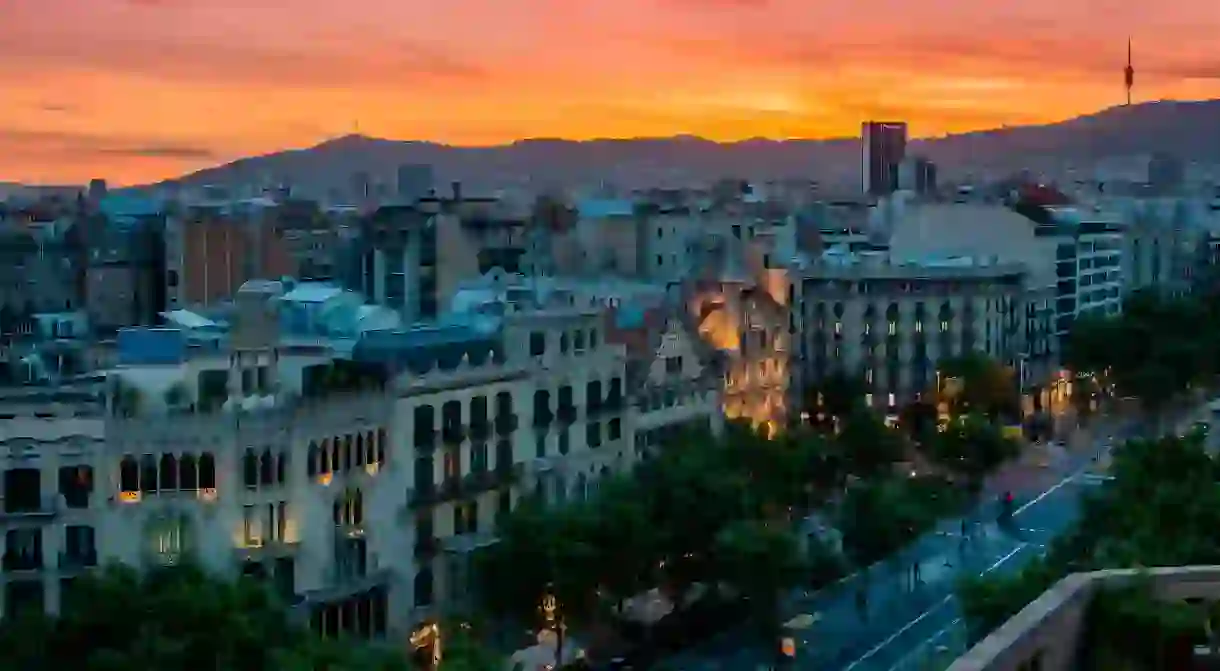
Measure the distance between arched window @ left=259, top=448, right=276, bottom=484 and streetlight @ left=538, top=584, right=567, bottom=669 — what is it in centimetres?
747

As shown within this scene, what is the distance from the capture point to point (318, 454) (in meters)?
47.2

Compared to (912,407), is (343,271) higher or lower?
higher

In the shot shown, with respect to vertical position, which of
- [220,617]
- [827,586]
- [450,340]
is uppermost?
[450,340]

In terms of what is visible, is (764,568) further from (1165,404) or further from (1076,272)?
(1076,272)

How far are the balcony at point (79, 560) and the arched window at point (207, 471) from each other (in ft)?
9.87

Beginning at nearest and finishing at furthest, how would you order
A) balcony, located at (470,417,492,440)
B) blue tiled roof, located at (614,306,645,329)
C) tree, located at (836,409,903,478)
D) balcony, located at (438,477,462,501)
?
balcony, located at (438,477,462,501) < balcony, located at (470,417,492,440) < blue tiled roof, located at (614,306,645,329) < tree, located at (836,409,903,478)

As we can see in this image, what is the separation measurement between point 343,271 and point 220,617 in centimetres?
5751

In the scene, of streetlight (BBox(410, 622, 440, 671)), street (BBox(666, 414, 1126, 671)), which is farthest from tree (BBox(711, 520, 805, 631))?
streetlight (BBox(410, 622, 440, 671))

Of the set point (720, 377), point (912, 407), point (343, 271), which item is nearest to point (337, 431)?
point (720, 377)

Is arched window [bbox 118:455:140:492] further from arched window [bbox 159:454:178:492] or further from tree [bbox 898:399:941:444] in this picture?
tree [bbox 898:399:941:444]

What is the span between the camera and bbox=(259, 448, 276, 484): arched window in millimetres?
45719

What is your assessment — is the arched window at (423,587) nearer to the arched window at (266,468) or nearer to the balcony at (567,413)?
the arched window at (266,468)

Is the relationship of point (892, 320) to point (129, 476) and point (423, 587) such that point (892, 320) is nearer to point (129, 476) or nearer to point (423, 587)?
point (423, 587)

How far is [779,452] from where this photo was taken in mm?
58781
